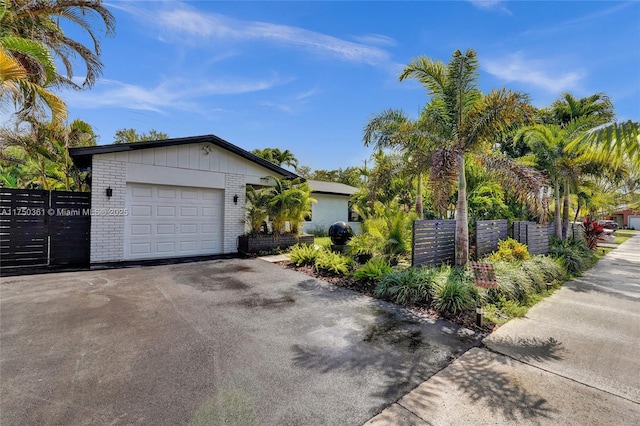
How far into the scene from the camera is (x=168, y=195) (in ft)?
30.9

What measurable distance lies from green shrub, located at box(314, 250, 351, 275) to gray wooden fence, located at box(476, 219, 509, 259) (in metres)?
4.07

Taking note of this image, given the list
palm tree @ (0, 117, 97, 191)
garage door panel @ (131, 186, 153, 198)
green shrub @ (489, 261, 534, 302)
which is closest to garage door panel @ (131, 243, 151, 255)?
garage door panel @ (131, 186, 153, 198)

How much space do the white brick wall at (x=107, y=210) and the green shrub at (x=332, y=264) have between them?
20.0 feet

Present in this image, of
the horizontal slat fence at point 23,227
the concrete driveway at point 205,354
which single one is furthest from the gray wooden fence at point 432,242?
the horizontal slat fence at point 23,227

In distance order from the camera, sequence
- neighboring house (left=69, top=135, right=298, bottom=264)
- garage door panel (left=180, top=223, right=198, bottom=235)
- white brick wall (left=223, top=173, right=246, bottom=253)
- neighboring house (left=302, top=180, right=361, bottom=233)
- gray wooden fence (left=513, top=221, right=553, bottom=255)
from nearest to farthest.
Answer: neighboring house (left=69, top=135, right=298, bottom=264) → gray wooden fence (left=513, top=221, right=553, bottom=255) → garage door panel (left=180, top=223, right=198, bottom=235) → white brick wall (left=223, top=173, right=246, bottom=253) → neighboring house (left=302, top=180, right=361, bottom=233)

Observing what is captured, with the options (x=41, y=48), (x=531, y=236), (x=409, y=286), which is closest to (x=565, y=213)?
(x=531, y=236)

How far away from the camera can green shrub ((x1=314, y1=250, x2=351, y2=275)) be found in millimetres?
7402

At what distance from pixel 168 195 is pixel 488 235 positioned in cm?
1062

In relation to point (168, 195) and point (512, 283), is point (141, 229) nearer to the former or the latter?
point (168, 195)

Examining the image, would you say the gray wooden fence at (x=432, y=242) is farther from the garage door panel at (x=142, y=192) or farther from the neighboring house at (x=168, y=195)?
the garage door panel at (x=142, y=192)

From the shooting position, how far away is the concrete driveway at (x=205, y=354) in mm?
2381

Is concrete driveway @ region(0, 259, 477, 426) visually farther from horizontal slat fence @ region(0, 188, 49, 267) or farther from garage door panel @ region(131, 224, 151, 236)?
garage door panel @ region(131, 224, 151, 236)

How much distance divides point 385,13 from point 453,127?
405cm

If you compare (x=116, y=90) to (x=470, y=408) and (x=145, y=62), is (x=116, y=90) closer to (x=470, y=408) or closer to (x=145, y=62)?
(x=145, y=62)
